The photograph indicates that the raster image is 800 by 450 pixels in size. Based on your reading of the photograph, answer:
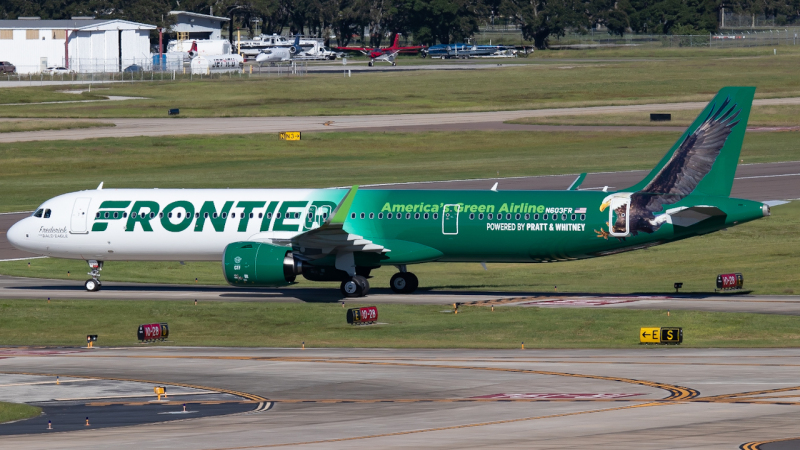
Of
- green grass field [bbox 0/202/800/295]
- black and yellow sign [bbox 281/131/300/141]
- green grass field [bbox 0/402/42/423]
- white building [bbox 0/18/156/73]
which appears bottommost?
green grass field [bbox 0/202/800/295]

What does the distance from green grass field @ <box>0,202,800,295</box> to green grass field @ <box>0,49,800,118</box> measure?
230 ft

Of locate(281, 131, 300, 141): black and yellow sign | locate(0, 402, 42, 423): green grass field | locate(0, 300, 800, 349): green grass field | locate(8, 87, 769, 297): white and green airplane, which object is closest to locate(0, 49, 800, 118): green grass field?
locate(281, 131, 300, 141): black and yellow sign

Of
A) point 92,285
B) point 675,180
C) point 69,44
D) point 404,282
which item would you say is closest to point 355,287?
point 404,282

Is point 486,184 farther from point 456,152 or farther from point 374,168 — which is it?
point 456,152

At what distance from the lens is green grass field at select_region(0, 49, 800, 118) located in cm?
13112

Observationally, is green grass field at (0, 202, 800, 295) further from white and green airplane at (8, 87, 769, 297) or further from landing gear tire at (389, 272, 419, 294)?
white and green airplane at (8, 87, 769, 297)

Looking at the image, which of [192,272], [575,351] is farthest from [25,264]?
[575,351]

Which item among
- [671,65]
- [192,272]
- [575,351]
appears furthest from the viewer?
[671,65]

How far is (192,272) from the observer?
57000 mm

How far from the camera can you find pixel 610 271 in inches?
2170

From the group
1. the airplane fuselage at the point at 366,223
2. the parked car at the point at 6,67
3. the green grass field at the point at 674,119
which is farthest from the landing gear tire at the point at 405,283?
the parked car at the point at 6,67

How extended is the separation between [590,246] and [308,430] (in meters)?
23.0

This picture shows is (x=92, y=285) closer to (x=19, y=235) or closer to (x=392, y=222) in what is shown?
(x=19, y=235)

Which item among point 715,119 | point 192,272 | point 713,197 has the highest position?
point 715,119
